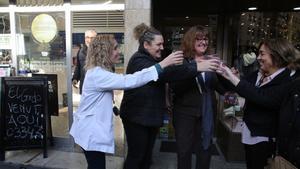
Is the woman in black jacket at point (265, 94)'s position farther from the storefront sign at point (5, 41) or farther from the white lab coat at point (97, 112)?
the storefront sign at point (5, 41)

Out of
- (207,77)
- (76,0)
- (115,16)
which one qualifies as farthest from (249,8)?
(207,77)

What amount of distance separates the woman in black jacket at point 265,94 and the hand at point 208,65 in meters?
0.08

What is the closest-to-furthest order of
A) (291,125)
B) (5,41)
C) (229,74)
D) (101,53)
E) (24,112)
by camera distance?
(291,125)
(229,74)
(101,53)
(24,112)
(5,41)

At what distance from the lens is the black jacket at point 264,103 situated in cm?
247

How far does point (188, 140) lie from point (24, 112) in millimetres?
2592

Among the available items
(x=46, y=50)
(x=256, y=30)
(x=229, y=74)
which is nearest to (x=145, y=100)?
(x=229, y=74)

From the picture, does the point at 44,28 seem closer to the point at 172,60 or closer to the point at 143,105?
the point at 143,105

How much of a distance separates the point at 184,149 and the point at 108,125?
86 cm

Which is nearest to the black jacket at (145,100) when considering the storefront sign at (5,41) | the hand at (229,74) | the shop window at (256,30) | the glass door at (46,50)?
the hand at (229,74)

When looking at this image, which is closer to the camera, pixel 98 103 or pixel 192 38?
pixel 98 103

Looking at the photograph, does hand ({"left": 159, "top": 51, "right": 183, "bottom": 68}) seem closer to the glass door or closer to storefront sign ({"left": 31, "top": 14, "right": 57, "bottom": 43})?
the glass door

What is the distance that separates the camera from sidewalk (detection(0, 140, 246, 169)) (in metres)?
4.73

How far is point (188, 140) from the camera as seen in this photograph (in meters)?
3.38

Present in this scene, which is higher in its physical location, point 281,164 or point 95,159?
point 281,164
